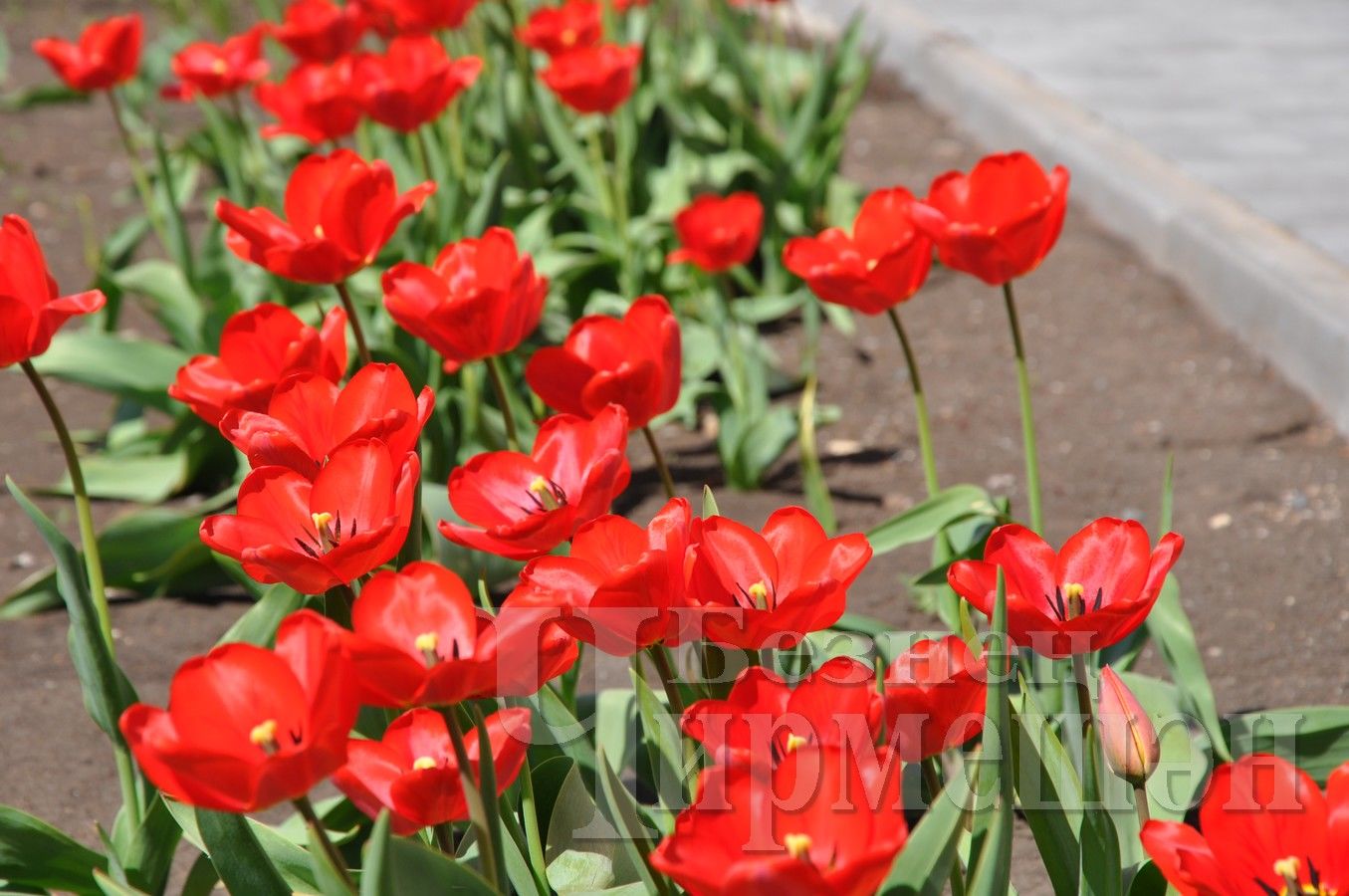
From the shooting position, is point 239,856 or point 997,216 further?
point 997,216

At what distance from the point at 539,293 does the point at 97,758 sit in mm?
889

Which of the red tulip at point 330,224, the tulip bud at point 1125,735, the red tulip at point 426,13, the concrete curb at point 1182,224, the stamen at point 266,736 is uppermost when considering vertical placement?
the red tulip at point 330,224

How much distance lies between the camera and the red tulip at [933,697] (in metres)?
1.02

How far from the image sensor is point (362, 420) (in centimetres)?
121

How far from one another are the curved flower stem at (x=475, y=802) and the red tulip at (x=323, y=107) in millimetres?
1739

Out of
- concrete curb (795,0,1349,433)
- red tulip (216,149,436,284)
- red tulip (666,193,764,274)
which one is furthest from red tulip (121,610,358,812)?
concrete curb (795,0,1349,433)

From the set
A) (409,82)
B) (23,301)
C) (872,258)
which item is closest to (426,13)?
(409,82)

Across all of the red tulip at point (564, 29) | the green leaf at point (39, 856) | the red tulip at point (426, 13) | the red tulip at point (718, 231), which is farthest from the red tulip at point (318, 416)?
the red tulip at point (564, 29)

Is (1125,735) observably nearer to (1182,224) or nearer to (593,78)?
(593,78)

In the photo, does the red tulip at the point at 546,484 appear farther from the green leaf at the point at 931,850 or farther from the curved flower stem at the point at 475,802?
the green leaf at the point at 931,850

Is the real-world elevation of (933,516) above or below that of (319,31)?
below

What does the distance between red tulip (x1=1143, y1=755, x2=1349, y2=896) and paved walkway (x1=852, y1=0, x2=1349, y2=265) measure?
2.52 m

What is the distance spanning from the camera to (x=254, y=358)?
4.68 ft

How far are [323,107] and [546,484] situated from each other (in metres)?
1.46
